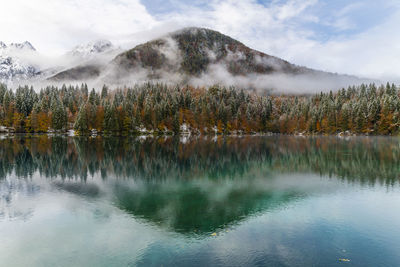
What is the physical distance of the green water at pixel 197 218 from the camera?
45.0 feet

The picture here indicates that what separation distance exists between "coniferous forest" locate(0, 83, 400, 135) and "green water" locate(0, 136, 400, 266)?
4044 inches

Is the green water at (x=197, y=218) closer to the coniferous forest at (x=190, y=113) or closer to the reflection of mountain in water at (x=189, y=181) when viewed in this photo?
the reflection of mountain in water at (x=189, y=181)

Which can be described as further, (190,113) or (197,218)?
(190,113)

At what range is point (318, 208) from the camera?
21.9 metres

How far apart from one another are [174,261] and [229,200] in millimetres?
11542

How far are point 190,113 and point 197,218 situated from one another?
141676 millimetres

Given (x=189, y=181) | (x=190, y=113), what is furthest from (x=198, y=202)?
(x=190, y=113)

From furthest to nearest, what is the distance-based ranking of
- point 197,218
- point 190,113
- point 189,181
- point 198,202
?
point 190,113 < point 189,181 < point 198,202 < point 197,218

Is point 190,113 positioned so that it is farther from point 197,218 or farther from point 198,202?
point 197,218

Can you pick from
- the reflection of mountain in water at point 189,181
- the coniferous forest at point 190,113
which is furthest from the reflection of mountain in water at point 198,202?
the coniferous forest at point 190,113

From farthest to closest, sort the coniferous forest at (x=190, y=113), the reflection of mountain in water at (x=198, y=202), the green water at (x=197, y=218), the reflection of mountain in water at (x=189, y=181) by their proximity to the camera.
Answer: the coniferous forest at (x=190, y=113) < the reflection of mountain in water at (x=189, y=181) < the reflection of mountain in water at (x=198, y=202) < the green water at (x=197, y=218)

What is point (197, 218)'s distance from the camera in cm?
1906

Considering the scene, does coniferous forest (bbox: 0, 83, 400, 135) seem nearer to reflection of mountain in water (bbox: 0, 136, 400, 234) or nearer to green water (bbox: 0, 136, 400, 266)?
reflection of mountain in water (bbox: 0, 136, 400, 234)

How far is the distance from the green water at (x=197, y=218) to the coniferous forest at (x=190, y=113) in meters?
103
